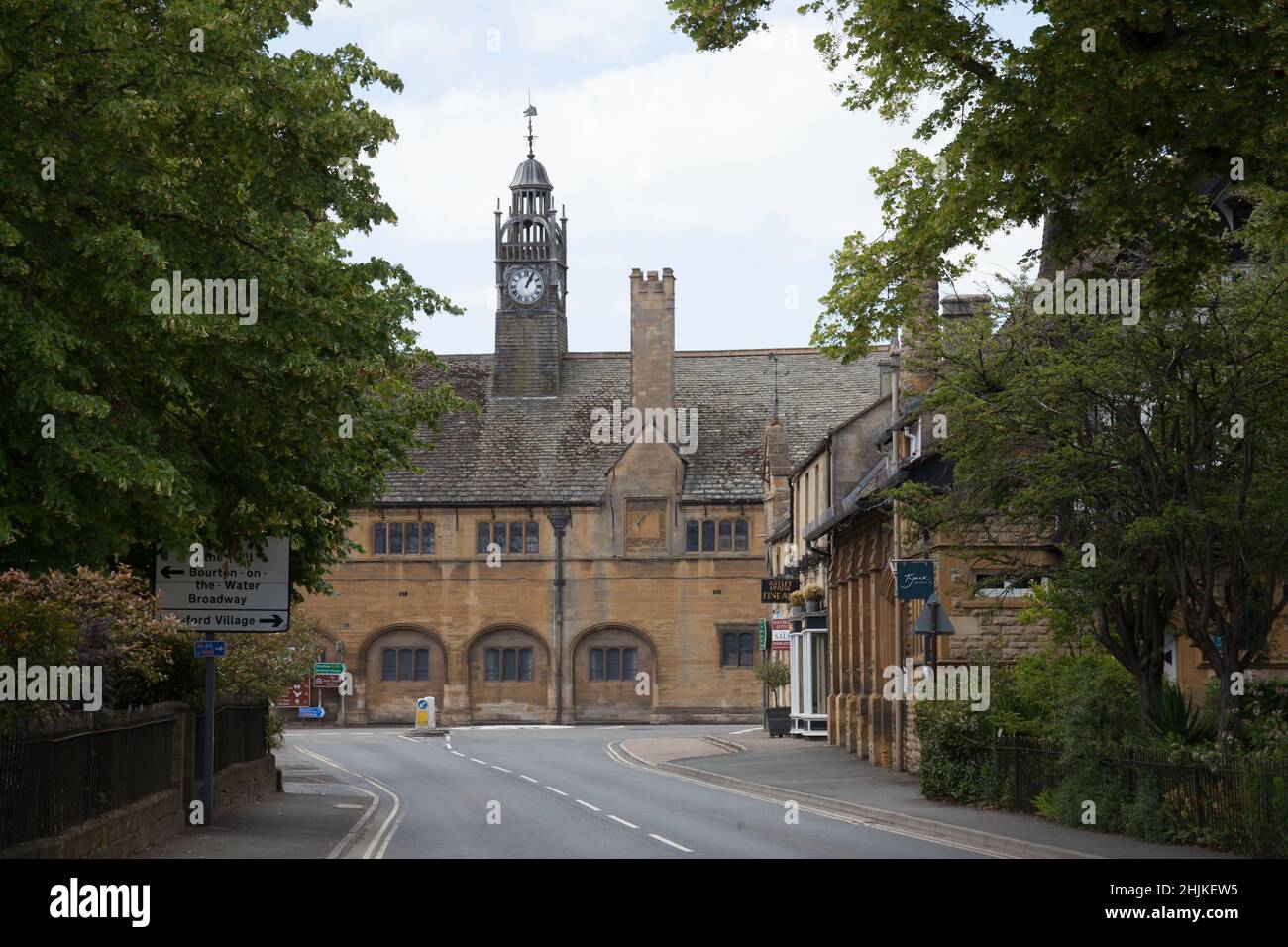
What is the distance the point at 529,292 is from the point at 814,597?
3084 cm

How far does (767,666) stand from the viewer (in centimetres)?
5275

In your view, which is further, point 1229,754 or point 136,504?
point 1229,754

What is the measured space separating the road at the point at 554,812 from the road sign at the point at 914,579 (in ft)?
13.1

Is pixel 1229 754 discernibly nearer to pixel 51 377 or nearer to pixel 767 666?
pixel 51 377

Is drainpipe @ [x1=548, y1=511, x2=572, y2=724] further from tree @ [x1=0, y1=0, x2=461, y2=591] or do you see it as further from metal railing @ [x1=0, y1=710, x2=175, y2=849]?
tree @ [x1=0, y1=0, x2=461, y2=591]

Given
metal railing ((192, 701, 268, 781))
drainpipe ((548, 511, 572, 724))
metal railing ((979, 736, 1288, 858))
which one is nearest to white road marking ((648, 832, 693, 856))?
metal railing ((979, 736, 1288, 858))

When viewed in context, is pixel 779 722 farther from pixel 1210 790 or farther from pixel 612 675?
pixel 1210 790

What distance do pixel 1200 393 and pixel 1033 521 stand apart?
3.45 m

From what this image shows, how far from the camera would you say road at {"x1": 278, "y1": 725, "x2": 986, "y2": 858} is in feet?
61.0

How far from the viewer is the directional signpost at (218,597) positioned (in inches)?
820

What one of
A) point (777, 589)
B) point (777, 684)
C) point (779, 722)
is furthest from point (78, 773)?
point (777, 684)

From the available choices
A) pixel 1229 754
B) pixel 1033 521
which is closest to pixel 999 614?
→ pixel 1033 521

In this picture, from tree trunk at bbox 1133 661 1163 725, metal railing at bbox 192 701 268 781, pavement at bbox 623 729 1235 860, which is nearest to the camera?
pavement at bbox 623 729 1235 860

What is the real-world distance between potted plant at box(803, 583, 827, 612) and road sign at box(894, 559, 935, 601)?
714 inches
